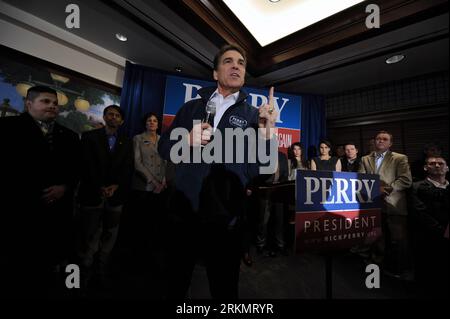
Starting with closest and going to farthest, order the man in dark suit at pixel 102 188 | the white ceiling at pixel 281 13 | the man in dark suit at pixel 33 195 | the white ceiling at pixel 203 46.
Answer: the man in dark suit at pixel 33 195
the man in dark suit at pixel 102 188
the white ceiling at pixel 203 46
the white ceiling at pixel 281 13

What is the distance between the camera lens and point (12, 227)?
3.88 feet

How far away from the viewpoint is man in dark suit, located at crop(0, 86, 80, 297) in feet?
3.90

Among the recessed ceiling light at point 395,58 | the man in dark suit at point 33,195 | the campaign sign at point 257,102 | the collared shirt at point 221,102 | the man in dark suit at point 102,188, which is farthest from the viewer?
the campaign sign at point 257,102

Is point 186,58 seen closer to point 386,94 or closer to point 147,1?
point 147,1

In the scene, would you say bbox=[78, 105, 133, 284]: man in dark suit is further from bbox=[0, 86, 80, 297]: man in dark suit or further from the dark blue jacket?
the dark blue jacket

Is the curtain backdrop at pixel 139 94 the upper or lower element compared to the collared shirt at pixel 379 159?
upper

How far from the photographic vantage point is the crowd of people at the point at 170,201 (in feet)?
2.52

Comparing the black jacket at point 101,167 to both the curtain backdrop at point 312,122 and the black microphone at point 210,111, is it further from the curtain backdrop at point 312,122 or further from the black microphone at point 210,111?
the curtain backdrop at point 312,122

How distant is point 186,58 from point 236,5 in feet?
3.09

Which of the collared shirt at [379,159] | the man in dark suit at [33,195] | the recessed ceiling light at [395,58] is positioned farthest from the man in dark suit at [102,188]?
the recessed ceiling light at [395,58]

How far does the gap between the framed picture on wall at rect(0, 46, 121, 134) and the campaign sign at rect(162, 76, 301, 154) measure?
36.1 inches

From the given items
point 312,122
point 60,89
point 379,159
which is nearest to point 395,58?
point 312,122

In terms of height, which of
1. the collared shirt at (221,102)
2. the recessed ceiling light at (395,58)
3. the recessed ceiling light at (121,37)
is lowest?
the collared shirt at (221,102)
